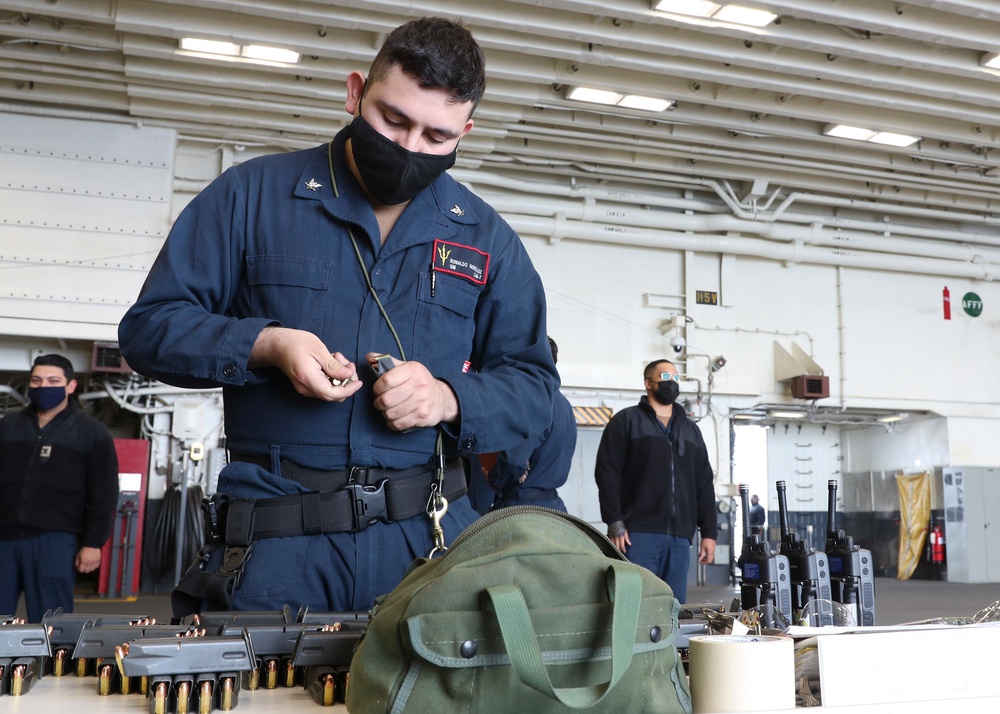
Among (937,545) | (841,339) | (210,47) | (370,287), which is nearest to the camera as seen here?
(370,287)

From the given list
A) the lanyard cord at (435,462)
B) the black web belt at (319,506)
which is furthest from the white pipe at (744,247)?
the black web belt at (319,506)

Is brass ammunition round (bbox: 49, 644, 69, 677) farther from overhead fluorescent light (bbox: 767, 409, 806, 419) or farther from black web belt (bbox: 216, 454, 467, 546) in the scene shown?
overhead fluorescent light (bbox: 767, 409, 806, 419)

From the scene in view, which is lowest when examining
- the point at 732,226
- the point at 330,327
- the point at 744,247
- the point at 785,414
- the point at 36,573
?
the point at 36,573

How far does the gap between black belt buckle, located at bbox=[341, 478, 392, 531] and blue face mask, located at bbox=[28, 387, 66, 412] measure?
3.92 meters

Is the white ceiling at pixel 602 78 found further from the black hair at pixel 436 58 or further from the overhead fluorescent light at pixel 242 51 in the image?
the black hair at pixel 436 58

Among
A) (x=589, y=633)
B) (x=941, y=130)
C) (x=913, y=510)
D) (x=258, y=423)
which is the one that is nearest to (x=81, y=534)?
(x=258, y=423)

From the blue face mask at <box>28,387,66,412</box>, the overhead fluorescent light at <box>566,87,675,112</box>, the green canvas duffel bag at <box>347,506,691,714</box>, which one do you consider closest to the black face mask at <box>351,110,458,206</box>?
the green canvas duffel bag at <box>347,506,691,714</box>

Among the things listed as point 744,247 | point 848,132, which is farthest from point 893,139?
point 744,247

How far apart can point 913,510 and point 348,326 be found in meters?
11.7

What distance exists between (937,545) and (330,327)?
453 inches

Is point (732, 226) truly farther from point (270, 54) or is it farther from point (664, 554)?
point (664, 554)

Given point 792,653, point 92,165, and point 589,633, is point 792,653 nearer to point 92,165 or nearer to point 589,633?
point 589,633

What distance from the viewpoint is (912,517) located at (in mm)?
11422

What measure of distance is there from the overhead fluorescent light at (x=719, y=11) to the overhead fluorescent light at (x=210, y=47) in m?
3.33
